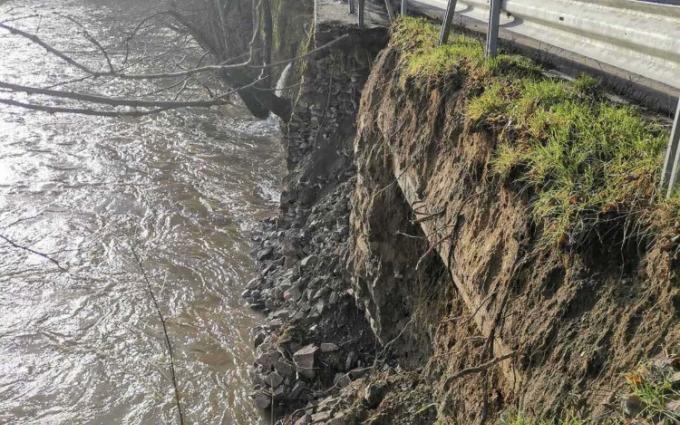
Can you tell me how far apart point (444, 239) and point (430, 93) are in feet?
4.79

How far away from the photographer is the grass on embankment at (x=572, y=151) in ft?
8.79

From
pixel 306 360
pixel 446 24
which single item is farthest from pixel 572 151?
pixel 306 360

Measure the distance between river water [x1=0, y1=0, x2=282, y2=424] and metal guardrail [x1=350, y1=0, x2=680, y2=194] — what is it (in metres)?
3.37

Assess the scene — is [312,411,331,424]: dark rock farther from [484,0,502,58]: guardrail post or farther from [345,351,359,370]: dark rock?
[484,0,502,58]: guardrail post

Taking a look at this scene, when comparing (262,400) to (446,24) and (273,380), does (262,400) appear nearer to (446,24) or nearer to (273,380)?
(273,380)

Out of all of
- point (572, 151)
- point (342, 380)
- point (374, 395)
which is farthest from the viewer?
point (342, 380)

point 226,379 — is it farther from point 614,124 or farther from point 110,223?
point 614,124

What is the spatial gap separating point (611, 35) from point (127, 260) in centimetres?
763

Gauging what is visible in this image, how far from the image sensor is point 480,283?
3.42 metres

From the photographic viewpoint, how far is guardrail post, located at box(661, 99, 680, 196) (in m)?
2.50

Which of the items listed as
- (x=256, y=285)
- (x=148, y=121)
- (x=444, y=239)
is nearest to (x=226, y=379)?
(x=256, y=285)

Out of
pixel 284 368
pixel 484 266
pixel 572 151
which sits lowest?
pixel 284 368

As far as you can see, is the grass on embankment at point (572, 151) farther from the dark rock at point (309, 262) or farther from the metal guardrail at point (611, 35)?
the dark rock at point (309, 262)

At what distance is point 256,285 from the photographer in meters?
8.33
